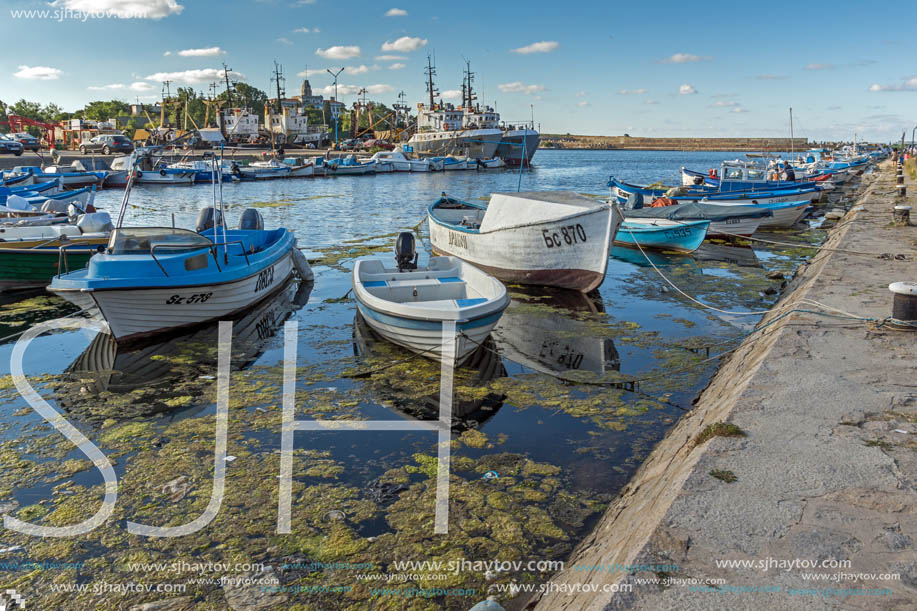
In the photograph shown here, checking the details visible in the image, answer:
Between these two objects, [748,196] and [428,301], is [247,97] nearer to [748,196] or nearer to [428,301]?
[748,196]

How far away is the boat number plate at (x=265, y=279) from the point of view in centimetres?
1280

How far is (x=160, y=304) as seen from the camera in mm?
10344

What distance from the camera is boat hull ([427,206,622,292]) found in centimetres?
1298

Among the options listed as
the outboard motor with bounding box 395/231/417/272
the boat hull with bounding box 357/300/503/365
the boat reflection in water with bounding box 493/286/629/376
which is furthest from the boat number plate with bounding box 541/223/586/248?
the boat hull with bounding box 357/300/503/365

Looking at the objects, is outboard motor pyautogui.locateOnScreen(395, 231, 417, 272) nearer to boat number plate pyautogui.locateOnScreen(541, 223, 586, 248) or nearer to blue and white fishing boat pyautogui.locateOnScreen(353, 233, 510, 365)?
blue and white fishing boat pyautogui.locateOnScreen(353, 233, 510, 365)

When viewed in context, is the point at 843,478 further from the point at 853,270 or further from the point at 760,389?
the point at 853,270

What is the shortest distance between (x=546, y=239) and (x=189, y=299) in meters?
7.78

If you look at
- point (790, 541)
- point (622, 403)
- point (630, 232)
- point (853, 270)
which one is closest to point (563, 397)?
point (622, 403)

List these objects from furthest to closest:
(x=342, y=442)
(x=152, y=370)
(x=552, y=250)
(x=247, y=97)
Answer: (x=247, y=97), (x=552, y=250), (x=152, y=370), (x=342, y=442)

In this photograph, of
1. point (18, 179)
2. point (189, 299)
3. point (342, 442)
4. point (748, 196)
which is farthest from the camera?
point (18, 179)

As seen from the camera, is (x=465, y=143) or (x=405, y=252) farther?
(x=465, y=143)

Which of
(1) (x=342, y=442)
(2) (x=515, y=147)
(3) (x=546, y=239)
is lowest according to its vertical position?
(1) (x=342, y=442)

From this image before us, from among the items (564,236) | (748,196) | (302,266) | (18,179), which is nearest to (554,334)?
(564,236)

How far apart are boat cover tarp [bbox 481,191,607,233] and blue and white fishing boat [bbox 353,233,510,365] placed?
2.93m
